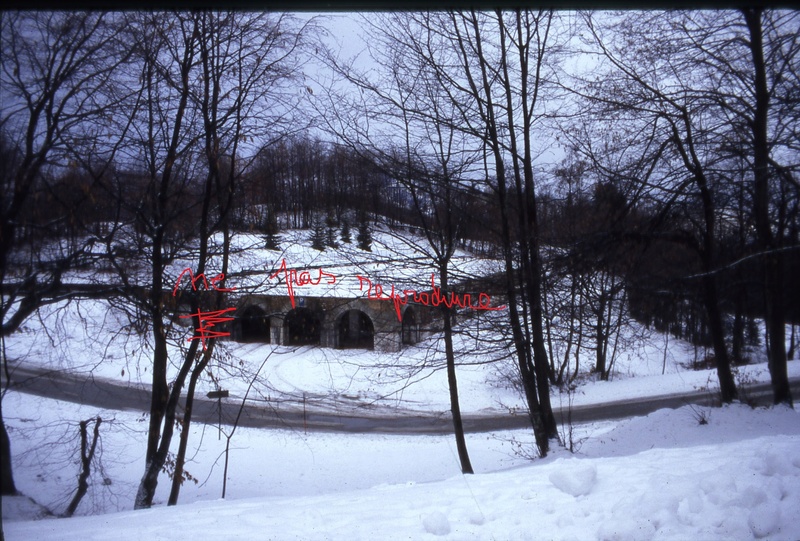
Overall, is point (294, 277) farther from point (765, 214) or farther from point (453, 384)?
point (765, 214)

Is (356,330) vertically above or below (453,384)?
above

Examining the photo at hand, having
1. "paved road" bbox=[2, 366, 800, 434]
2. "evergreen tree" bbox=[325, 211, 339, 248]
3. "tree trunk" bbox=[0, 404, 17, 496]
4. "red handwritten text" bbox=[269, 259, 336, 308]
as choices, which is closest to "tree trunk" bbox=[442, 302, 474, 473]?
"paved road" bbox=[2, 366, 800, 434]

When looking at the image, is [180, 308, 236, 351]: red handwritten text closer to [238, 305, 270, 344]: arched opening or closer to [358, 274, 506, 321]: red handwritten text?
[238, 305, 270, 344]: arched opening

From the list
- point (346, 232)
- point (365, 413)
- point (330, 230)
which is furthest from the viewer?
point (365, 413)

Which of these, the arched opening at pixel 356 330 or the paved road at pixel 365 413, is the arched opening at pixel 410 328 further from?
the paved road at pixel 365 413

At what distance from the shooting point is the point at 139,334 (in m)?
5.33

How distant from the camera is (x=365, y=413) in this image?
23.3 ft

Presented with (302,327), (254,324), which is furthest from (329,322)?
(254,324)

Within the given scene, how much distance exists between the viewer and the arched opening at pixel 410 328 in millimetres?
6348

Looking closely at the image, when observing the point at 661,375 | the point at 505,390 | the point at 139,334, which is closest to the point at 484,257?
the point at 505,390

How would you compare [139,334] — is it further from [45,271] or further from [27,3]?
[27,3]

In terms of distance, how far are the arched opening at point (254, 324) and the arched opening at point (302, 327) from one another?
215mm

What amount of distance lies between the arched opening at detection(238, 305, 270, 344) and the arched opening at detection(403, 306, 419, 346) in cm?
156

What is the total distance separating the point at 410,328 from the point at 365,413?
1485 mm
